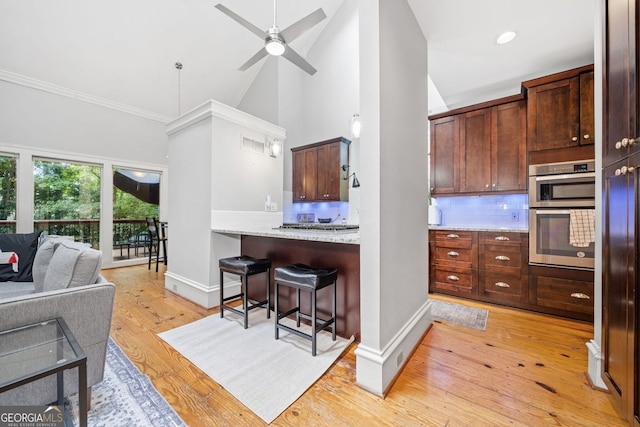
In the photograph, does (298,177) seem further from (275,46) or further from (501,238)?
(501,238)

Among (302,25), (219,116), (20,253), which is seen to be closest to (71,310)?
(20,253)

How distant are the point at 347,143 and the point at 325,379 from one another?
4.11 meters

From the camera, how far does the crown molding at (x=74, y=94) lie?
402 cm

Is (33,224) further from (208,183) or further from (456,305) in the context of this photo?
(456,305)

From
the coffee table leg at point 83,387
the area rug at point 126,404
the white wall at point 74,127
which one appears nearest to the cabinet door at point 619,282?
the area rug at point 126,404

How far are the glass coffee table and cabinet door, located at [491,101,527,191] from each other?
398 centimetres

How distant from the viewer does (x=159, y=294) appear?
3484 mm

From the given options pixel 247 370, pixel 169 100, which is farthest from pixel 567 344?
pixel 169 100

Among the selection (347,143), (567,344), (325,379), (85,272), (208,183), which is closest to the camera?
(85,272)

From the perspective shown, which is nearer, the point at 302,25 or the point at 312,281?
the point at 312,281

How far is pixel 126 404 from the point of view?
58.7 inches

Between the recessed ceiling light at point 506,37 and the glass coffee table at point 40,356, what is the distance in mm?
3802

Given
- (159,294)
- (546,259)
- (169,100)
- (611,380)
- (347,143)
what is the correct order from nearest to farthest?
1. (611,380)
2. (546,259)
3. (159,294)
4. (347,143)
5. (169,100)

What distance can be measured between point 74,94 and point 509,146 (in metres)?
6.89
